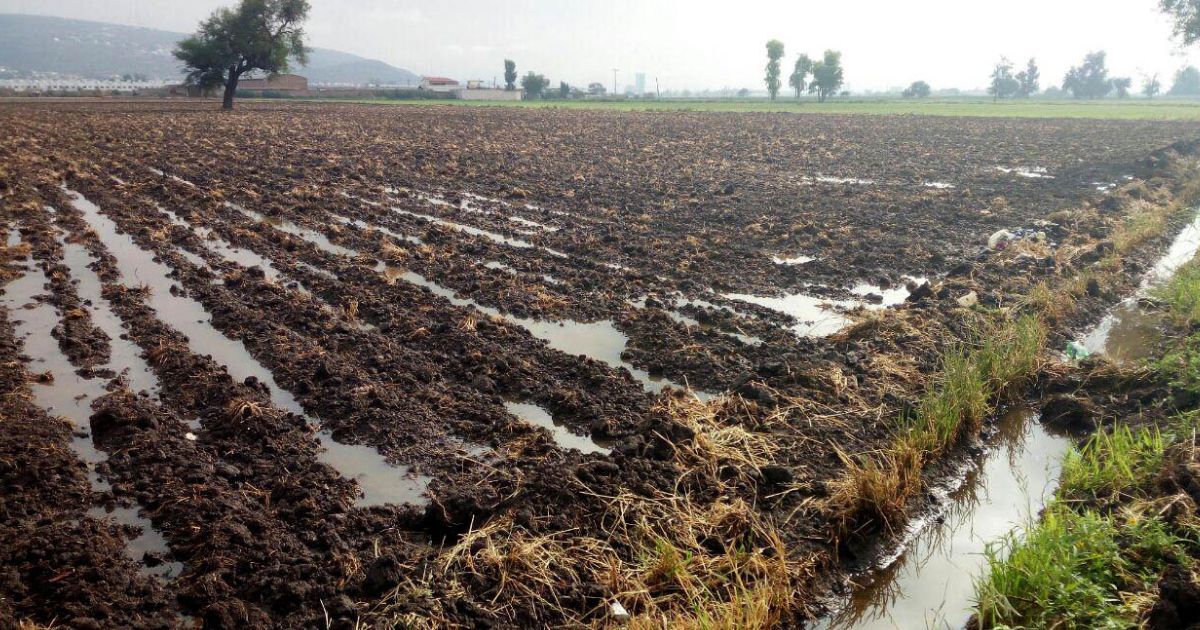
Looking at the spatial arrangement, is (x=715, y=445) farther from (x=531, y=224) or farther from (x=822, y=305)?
(x=531, y=224)

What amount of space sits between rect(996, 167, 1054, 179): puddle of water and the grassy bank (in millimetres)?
17907

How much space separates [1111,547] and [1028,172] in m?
21.1

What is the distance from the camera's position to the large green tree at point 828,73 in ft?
316

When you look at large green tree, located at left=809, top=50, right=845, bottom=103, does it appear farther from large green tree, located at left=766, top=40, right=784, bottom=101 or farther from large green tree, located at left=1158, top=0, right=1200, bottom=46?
large green tree, located at left=1158, top=0, right=1200, bottom=46

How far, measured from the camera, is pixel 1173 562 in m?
3.86

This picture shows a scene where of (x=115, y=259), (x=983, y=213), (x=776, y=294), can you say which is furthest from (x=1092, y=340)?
(x=115, y=259)

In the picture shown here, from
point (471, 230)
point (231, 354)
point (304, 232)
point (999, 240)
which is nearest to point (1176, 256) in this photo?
point (999, 240)

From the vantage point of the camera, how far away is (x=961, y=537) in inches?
181

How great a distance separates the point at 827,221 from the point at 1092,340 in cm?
607

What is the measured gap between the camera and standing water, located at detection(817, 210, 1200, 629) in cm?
393

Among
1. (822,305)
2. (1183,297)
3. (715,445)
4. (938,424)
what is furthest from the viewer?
(822,305)

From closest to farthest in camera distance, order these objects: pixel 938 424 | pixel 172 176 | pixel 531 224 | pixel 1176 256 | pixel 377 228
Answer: pixel 938 424
pixel 1176 256
pixel 377 228
pixel 531 224
pixel 172 176

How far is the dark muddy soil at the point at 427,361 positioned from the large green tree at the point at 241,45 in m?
33.0

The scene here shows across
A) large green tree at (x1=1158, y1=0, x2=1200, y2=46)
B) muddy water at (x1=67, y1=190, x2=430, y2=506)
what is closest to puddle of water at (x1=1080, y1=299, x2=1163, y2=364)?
muddy water at (x1=67, y1=190, x2=430, y2=506)
